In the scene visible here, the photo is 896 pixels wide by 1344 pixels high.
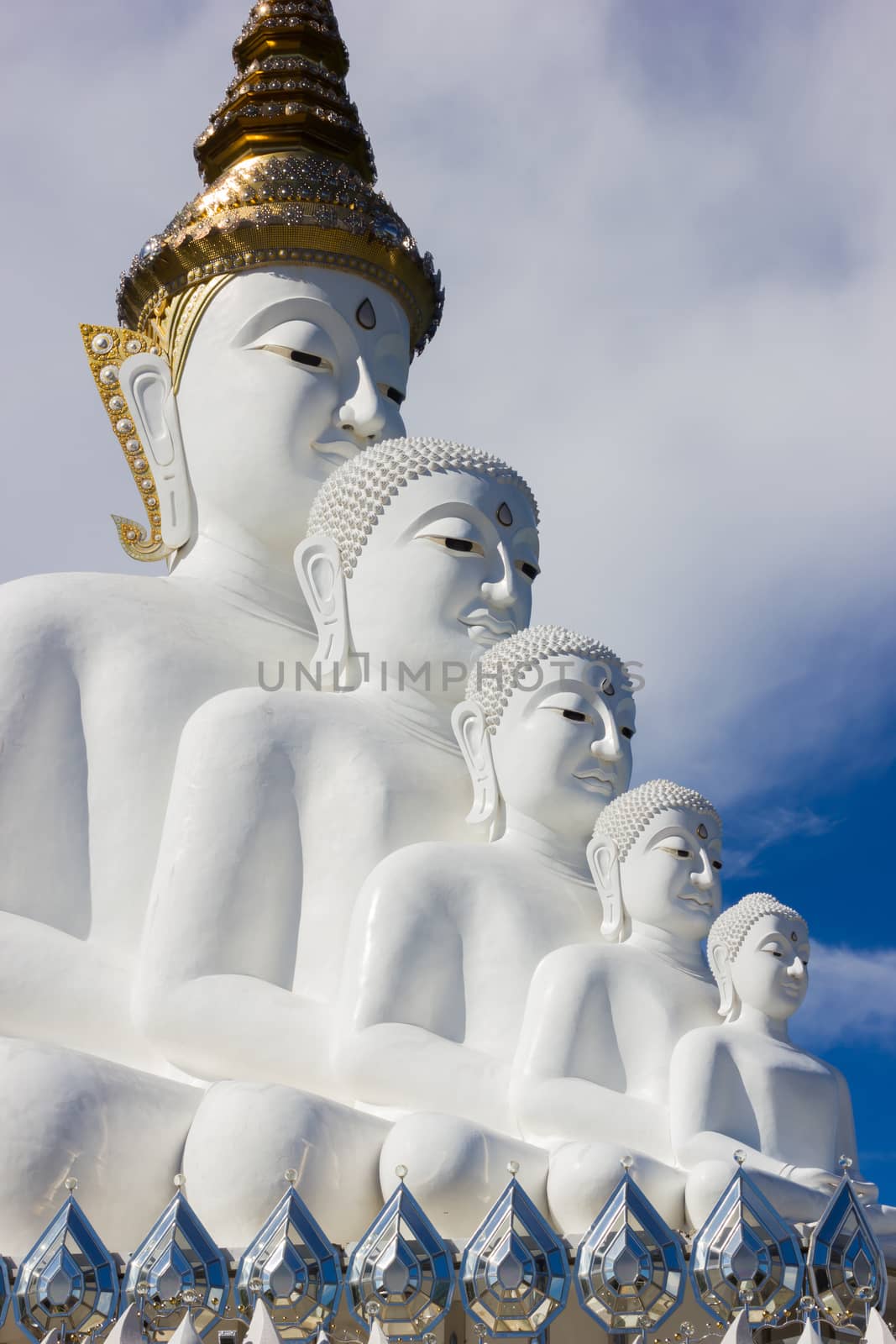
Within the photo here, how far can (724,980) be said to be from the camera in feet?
23.6

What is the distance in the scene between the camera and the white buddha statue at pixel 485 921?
6.20 meters

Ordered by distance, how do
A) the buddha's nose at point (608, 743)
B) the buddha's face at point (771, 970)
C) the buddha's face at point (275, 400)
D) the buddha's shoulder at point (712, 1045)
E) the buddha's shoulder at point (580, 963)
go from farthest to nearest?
the buddha's face at point (275, 400), the buddha's nose at point (608, 743), the buddha's face at point (771, 970), the buddha's shoulder at point (580, 963), the buddha's shoulder at point (712, 1045)

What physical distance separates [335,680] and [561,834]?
135 centimetres

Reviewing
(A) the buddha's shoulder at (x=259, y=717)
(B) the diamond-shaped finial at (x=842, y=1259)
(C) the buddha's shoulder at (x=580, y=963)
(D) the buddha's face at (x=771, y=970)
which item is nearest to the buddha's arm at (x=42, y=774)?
(A) the buddha's shoulder at (x=259, y=717)

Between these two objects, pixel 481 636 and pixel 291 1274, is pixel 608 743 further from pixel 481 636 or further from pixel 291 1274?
pixel 291 1274

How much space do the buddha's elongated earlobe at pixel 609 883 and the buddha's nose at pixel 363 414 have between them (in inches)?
99.4

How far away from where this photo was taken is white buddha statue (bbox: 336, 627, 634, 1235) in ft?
20.3

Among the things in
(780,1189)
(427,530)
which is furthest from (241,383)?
(780,1189)

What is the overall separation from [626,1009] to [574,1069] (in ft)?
1.10

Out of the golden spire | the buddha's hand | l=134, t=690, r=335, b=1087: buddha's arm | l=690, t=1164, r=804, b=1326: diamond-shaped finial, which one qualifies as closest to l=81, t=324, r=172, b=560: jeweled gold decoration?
the golden spire

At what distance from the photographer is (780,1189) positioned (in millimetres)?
6133

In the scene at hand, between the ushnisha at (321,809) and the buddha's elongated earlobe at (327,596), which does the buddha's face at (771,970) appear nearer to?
the ushnisha at (321,809)

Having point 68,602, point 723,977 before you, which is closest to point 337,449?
point 68,602

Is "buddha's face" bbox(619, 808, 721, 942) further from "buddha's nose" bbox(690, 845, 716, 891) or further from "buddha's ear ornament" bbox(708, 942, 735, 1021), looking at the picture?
"buddha's ear ornament" bbox(708, 942, 735, 1021)
